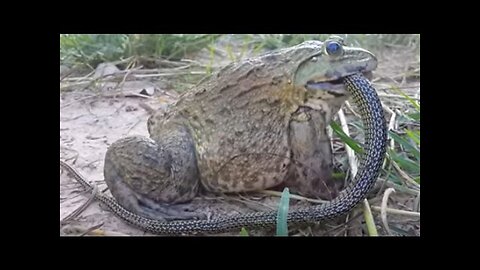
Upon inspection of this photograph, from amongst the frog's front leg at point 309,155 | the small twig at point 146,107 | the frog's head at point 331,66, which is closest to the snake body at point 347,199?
the frog's head at point 331,66

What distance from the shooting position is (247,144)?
2840 mm

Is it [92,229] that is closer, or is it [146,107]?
[92,229]

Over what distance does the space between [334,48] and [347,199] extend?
63 cm

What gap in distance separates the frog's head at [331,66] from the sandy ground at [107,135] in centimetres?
52

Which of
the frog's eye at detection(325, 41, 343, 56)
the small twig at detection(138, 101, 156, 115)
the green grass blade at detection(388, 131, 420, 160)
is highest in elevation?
the frog's eye at detection(325, 41, 343, 56)

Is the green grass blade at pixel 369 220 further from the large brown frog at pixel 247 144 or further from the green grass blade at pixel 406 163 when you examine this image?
the green grass blade at pixel 406 163

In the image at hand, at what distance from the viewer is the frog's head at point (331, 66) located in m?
2.71

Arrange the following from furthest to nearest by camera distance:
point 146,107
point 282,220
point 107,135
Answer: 1. point 146,107
2. point 107,135
3. point 282,220

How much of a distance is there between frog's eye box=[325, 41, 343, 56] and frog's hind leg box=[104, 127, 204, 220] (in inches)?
29.9

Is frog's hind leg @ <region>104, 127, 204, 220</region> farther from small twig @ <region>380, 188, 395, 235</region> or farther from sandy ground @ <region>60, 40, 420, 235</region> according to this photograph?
small twig @ <region>380, 188, 395, 235</region>

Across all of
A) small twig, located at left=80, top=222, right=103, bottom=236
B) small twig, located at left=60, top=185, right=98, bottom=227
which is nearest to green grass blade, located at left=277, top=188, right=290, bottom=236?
small twig, located at left=80, top=222, right=103, bottom=236

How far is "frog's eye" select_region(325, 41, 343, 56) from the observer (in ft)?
8.86

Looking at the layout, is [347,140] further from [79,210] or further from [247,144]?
[79,210]

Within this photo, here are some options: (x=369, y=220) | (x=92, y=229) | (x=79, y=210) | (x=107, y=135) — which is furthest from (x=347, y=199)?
(x=107, y=135)
